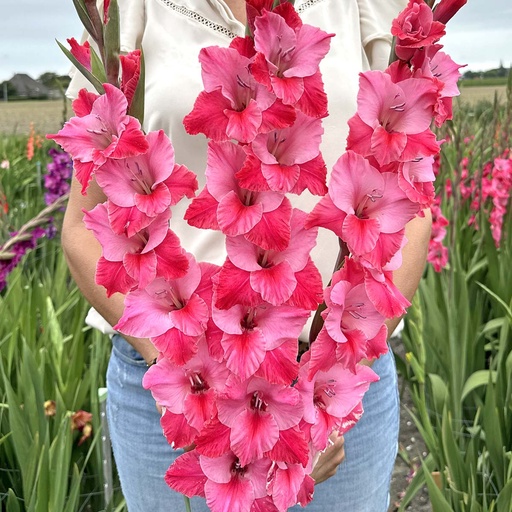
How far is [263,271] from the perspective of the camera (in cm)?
49

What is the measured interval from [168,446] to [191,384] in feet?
1.31

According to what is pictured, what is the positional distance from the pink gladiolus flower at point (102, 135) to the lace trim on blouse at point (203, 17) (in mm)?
424

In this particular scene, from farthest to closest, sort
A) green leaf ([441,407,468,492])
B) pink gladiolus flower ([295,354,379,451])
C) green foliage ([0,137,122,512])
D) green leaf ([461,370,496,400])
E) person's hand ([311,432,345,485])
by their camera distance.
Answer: green leaf ([461,370,496,400]) < green leaf ([441,407,468,492]) < green foliage ([0,137,122,512]) < person's hand ([311,432,345,485]) < pink gladiolus flower ([295,354,379,451])

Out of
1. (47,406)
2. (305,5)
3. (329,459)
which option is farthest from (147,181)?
(47,406)

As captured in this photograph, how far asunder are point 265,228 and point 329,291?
0.08 meters

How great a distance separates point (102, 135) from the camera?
499mm

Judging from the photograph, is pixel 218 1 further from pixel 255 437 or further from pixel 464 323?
pixel 464 323

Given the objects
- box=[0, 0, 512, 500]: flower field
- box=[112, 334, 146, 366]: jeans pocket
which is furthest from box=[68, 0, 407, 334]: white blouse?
box=[0, 0, 512, 500]: flower field

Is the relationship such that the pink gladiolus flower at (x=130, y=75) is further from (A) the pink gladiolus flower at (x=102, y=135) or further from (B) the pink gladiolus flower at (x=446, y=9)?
(B) the pink gladiolus flower at (x=446, y=9)

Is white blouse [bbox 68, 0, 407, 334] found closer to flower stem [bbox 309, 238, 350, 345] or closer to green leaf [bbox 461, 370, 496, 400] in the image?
flower stem [bbox 309, 238, 350, 345]

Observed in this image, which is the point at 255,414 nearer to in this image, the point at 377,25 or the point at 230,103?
the point at 230,103

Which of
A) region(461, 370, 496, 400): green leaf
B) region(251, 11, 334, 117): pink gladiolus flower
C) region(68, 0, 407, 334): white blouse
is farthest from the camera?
region(461, 370, 496, 400): green leaf

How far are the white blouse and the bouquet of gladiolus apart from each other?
0.30 metres

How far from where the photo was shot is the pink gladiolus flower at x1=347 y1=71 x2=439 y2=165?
0.48 m
